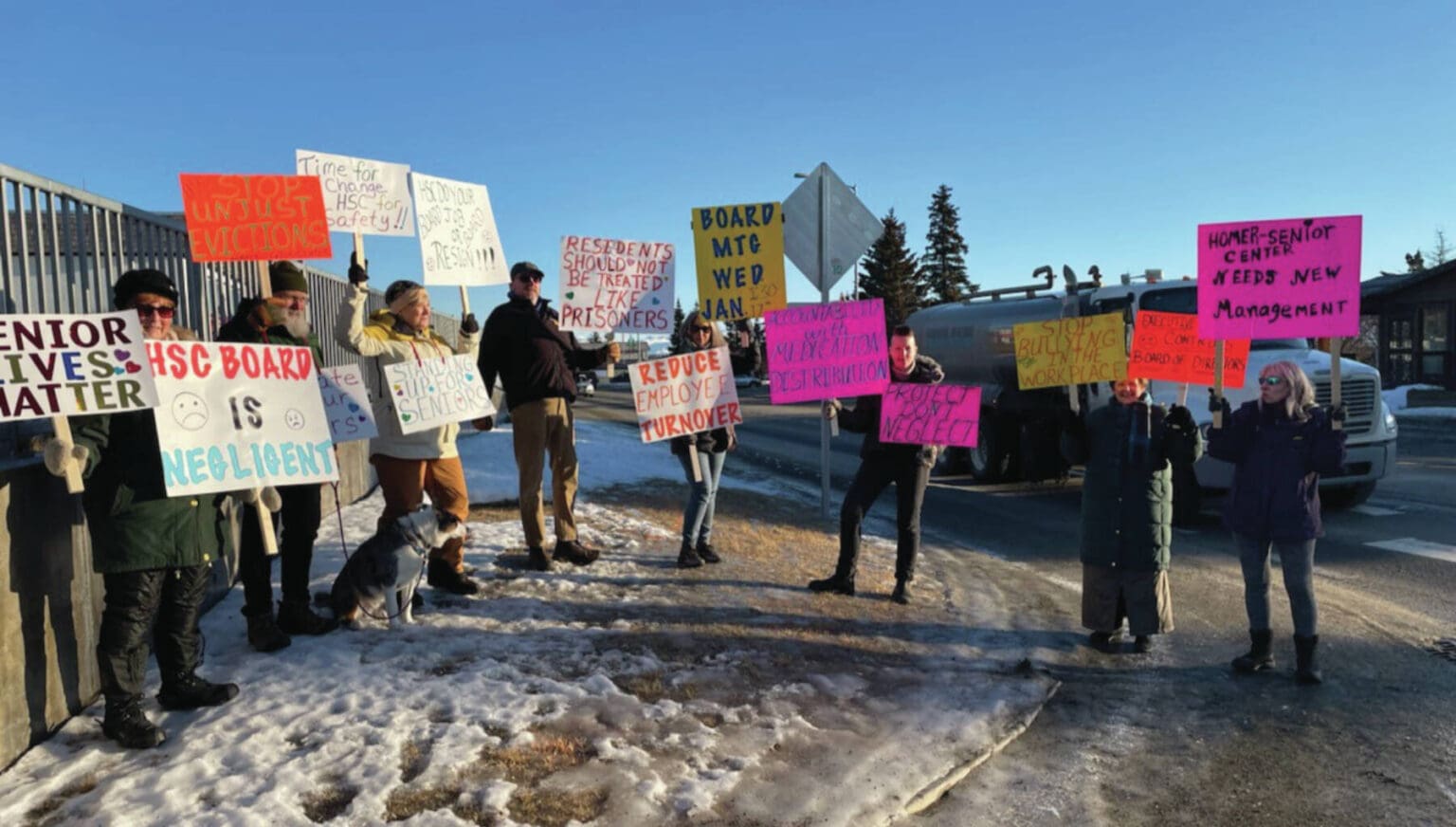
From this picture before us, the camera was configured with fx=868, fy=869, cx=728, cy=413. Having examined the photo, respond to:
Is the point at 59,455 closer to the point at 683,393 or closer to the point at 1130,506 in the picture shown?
the point at 683,393

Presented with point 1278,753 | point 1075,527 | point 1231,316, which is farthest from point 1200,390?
point 1278,753

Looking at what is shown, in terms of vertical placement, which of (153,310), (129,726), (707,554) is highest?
(153,310)

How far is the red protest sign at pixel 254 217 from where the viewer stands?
5016 millimetres

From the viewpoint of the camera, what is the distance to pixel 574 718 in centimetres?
398

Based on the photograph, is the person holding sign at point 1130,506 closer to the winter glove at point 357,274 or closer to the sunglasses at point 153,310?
the winter glove at point 357,274

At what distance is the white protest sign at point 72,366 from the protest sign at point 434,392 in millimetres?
1682

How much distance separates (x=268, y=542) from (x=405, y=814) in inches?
69.0

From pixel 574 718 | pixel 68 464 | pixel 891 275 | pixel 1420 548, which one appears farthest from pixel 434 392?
pixel 891 275

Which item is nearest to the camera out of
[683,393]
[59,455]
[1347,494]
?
[59,455]

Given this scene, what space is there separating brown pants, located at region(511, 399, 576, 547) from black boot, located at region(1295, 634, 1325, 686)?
453 centimetres

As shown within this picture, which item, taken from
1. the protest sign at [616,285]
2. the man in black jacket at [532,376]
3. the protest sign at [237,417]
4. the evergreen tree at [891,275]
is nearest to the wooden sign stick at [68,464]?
the protest sign at [237,417]

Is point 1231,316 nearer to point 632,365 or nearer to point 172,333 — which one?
point 632,365

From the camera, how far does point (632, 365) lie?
6.31m

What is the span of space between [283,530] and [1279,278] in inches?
234
